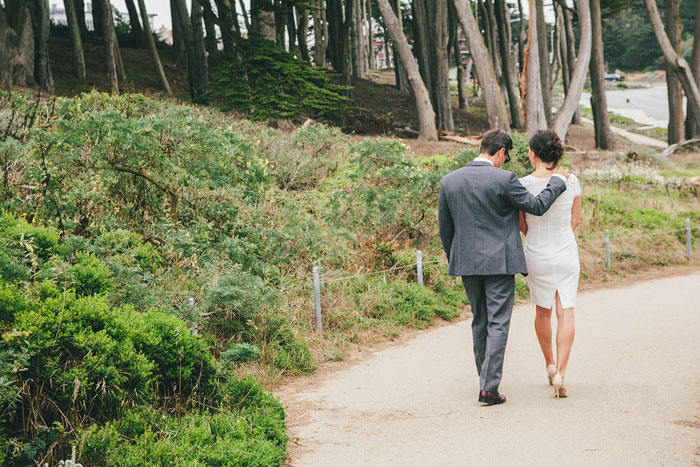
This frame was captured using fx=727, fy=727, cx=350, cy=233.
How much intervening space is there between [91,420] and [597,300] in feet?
26.2

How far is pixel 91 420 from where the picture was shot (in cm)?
420

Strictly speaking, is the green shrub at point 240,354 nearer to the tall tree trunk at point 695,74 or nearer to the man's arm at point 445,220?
the man's arm at point 445,220

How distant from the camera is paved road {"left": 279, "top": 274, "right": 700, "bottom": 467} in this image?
4340 mm

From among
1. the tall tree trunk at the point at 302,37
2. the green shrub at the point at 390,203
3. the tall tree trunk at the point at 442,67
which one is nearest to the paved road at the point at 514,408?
the green shrub at the point at 390,203

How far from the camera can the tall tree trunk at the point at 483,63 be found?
1986cm

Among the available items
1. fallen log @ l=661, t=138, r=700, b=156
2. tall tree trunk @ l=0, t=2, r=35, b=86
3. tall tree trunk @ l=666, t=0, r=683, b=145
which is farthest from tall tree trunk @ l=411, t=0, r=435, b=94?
tall tree trunk @ l=0, t=2, r=35, b=86

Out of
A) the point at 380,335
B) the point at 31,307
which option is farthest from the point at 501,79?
the point at 31,307

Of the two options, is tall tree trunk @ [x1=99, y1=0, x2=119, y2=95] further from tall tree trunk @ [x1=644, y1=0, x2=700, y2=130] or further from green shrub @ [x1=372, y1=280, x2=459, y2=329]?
tall tree trunk @ [x1=644, y1=0, x2=700, y2=130]

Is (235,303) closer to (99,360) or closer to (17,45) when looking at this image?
(99,360)

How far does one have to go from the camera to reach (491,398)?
528 cm

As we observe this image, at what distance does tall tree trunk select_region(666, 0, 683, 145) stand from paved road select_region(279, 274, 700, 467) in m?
20.5

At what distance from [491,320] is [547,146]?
139cm

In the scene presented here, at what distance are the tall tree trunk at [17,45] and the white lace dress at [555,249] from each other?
1749 centimetres

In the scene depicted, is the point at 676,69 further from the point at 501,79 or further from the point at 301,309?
the point at 301,309
